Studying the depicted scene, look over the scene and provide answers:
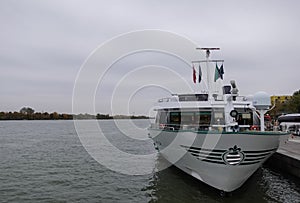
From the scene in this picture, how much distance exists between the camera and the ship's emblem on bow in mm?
10367

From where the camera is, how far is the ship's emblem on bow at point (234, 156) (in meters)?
10.4

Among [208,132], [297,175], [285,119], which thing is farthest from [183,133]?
[285,119]

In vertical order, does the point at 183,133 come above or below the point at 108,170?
above

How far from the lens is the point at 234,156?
10375mm

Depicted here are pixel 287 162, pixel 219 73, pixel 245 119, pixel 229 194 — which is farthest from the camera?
pixel 287 162

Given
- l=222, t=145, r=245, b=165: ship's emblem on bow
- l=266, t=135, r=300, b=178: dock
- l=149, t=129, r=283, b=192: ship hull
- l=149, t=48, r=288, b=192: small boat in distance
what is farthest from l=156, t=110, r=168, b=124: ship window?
l=266, t=135, r=300, b=178: dock

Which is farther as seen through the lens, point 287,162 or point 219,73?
point 287,162

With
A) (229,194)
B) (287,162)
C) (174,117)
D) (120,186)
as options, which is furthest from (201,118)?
(287,162)

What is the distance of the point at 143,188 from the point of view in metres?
13.4

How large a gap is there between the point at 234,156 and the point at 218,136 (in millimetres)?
985

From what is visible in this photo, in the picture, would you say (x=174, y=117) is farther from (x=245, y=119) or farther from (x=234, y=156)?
(x=234, y=156)

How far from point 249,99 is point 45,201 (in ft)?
34.6

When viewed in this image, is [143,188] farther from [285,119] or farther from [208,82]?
[285,119]

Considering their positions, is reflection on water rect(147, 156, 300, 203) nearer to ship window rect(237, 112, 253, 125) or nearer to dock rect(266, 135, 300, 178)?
dock rect(266, 135, 300, 178)
